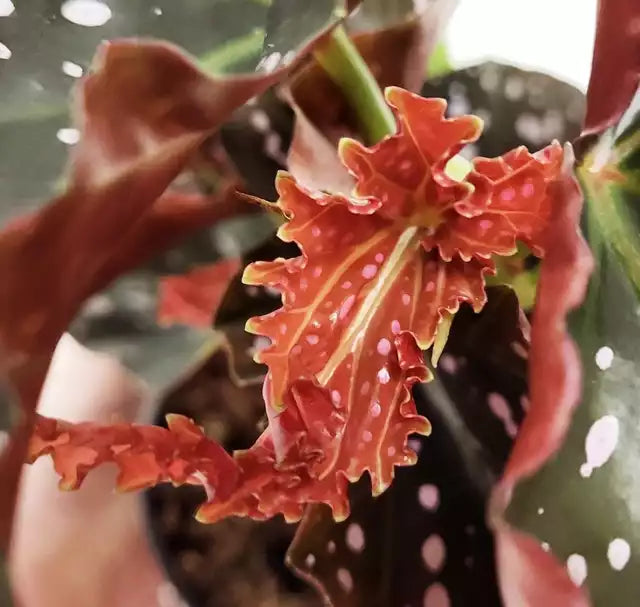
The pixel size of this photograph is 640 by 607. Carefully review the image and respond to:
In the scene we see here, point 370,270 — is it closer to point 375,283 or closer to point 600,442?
point 375,283

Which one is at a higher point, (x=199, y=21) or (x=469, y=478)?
(x=199, y=21)

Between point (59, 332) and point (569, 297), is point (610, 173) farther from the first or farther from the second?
point (59, 332)

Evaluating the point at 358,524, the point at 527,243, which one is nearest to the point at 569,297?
the point at 527,243

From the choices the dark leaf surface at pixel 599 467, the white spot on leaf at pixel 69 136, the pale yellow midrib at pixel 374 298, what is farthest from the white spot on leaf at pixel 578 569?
the white spot on leaf at pixel 69 136

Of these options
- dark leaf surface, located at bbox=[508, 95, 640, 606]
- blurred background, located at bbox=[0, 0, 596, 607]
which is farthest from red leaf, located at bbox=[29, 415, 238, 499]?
dark leaf surface, located at bbox=[508, 95, 640, 606]

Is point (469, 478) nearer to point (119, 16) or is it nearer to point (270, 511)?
point (270, 511)

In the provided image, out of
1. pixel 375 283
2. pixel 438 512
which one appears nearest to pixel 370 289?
pixel 375 283
